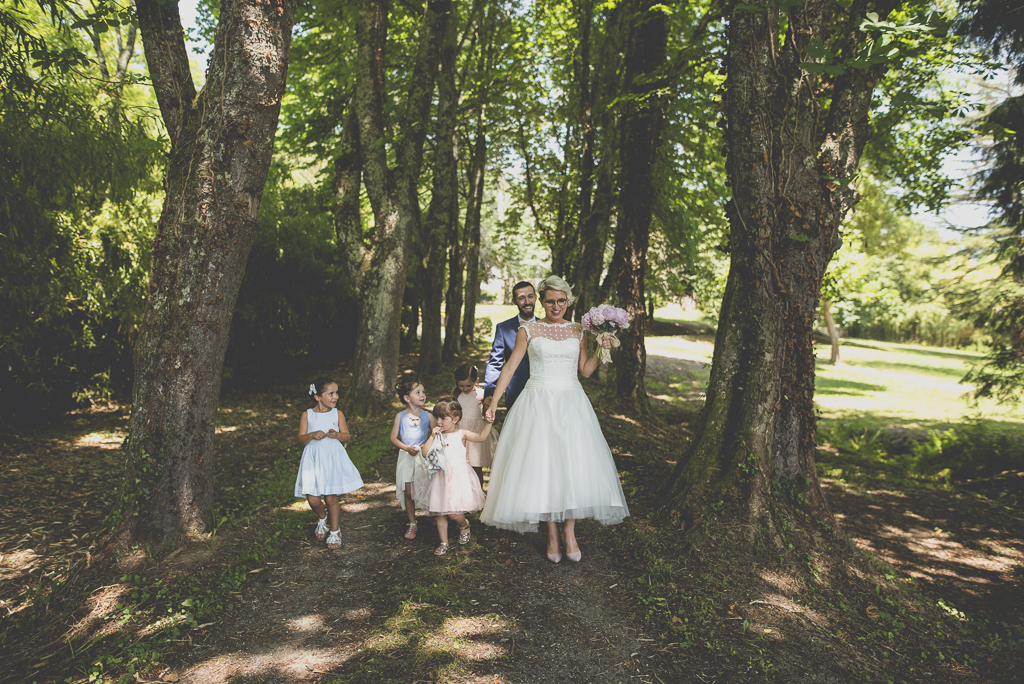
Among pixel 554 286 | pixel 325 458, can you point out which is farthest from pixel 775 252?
pixel 325 458

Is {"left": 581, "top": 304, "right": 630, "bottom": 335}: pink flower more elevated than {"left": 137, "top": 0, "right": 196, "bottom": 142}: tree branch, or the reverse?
{"left": 137, "top": 0, "right": 196, "bottom": 142}: tree branch

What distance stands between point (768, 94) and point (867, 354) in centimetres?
3470

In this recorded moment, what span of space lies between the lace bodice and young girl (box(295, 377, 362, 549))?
1.85m

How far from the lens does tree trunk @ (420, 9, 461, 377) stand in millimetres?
13602

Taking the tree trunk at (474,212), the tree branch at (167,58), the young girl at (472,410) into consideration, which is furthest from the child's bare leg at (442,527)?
the tree trunk at (474,212)

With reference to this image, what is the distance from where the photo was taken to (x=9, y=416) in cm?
877

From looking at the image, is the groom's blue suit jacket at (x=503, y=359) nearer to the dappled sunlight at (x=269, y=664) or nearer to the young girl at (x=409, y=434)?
the young girl at (x=409, y=434)

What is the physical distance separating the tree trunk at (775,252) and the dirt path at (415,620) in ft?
5.21

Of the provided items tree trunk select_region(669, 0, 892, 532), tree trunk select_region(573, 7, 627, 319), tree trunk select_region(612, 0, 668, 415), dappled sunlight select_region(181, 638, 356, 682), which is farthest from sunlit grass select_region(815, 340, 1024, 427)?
dappled sunlight select_region(181, 638, 356, 682)

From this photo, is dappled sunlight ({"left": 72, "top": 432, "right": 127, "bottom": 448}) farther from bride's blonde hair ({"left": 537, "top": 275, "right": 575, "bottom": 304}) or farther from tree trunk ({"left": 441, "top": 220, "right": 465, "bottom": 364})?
tree trunk ({"left": 441, "top": 220, "right": 465, "bottom": 364})

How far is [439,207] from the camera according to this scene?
45.4 feet

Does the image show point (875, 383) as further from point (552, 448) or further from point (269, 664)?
point (269, 664)

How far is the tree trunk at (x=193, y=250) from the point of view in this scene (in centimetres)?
471

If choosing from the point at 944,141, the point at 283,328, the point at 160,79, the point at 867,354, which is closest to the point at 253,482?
the point at 160,79
